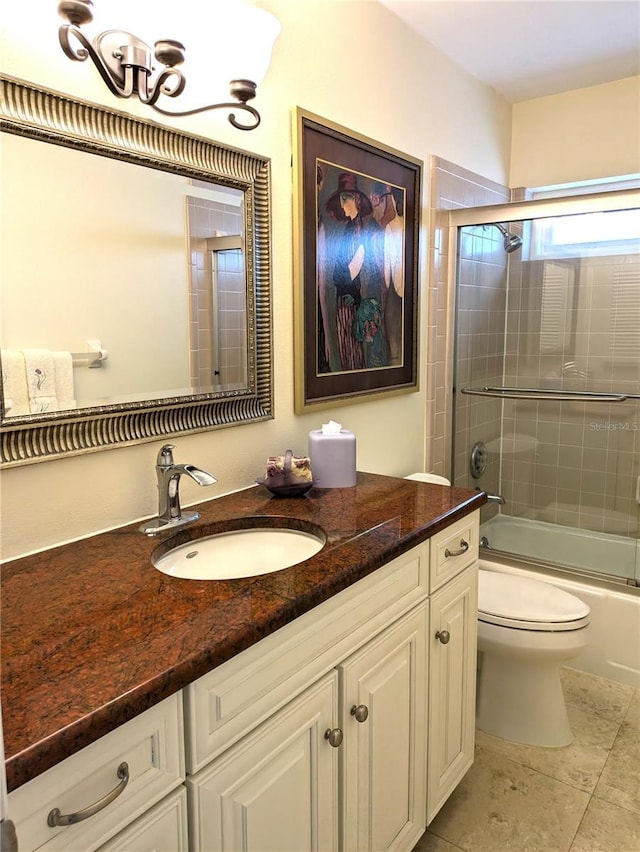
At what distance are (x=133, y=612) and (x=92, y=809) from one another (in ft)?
0.98

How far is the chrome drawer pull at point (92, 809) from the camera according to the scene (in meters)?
0.74

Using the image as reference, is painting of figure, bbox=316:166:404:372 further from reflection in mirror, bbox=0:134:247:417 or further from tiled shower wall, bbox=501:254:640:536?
tiled shower wall, bbox=501:254:640:536

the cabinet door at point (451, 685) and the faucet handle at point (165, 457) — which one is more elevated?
the faucet handle at point (165, 457)

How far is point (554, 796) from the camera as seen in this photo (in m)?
1.85

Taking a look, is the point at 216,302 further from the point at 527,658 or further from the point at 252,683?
the point at 527,658

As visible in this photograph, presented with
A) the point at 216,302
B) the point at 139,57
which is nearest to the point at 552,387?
the point at 216,302

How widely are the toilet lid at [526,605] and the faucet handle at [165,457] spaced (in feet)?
3.92

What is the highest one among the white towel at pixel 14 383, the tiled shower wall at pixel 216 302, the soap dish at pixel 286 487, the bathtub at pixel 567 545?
the tiled shower wall at pixel 216 302

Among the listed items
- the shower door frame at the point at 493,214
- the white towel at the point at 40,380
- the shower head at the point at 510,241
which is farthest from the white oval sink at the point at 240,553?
the shower head at the point at 510,241

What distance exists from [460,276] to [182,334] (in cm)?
157

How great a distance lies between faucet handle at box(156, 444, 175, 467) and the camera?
1.42 m

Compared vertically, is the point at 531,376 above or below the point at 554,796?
above

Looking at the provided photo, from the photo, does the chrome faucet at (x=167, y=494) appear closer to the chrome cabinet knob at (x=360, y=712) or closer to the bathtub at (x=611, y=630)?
the chrome cabinet knob at (x=360, y=712)

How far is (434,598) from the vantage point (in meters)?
1.56
